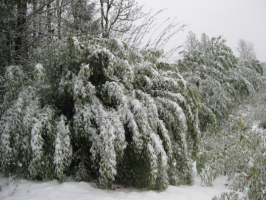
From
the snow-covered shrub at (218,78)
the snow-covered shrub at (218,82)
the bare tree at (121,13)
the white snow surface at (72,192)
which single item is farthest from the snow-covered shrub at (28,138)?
the bare tree at (121,13)

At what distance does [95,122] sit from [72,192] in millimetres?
941

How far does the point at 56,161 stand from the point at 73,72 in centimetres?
139

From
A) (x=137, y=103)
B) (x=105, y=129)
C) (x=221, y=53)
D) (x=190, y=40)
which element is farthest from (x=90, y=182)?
(x=190, y=40)

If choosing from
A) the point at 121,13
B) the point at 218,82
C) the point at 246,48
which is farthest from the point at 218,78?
the point at 246,48

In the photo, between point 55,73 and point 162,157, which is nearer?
point 162,157

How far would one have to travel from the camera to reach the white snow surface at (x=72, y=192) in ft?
7.95

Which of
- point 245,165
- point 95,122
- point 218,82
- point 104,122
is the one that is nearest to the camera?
point 104,122

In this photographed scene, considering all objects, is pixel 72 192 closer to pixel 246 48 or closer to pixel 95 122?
pixel 95 122

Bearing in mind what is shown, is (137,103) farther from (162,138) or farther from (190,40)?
A: (190,40)

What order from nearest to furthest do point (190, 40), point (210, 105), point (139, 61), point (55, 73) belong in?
point (55, 73) < point (139, 61) < point (210, 105) < point (190, 40)

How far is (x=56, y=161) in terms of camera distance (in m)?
2.68

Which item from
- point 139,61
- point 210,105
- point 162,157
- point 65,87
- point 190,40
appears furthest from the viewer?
→ point 190,40

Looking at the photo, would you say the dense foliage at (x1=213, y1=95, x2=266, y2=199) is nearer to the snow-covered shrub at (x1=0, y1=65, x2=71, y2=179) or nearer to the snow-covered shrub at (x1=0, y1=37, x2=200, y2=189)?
the snow-covered shrub at (x1=0, y1=37, x2=200, y2=189)

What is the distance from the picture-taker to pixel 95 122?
9.91ft
